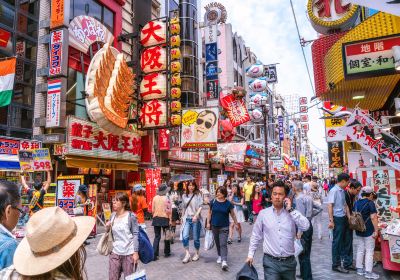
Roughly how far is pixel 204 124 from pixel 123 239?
14842mm

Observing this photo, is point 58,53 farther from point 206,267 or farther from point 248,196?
point 206,267

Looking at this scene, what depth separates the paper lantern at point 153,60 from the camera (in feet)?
56.2

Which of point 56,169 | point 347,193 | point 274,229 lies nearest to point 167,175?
point 56,169

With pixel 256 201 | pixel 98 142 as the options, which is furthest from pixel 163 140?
pixel 256 201

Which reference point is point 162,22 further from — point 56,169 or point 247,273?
point 247,273

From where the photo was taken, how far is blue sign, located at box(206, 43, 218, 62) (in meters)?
30.9

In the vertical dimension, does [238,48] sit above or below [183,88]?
above

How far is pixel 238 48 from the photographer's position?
2008 inches

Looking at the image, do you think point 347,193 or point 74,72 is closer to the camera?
point 347,193

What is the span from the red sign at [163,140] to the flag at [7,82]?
10.1 meters

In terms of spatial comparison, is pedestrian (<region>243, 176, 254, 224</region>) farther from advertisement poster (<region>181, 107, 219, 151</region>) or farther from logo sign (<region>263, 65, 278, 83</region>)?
logo sign (<region>263, 65, 278, 83</region>)

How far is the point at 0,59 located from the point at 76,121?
12.6ft

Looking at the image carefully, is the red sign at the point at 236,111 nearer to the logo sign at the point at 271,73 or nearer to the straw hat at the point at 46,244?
the logo sign at the point at 271,73

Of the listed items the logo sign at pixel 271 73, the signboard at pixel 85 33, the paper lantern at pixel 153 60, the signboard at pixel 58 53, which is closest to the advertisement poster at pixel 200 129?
the paper lantern at pixel 153 60
